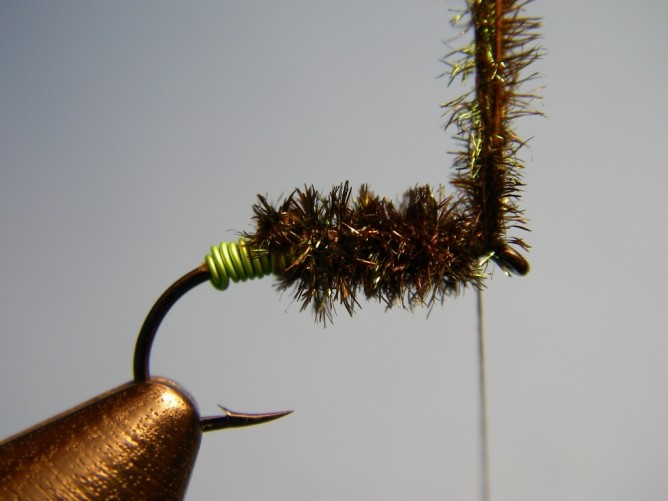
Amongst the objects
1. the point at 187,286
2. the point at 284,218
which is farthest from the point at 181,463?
the point at 284,218

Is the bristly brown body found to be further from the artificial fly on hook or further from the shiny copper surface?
the shiny copper surface

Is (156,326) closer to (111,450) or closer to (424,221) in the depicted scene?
(111,450)

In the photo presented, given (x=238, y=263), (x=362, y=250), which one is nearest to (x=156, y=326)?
(x=238, y=263)

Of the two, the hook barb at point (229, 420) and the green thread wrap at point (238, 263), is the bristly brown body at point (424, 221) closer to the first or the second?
the green thread wrap at point (238, 263)

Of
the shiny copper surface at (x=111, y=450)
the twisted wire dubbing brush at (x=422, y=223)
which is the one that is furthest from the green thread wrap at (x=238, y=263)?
the shiny copper surface at (x=111, y=450)

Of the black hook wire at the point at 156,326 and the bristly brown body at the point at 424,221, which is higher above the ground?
the bristly brown body at the point at 424,221

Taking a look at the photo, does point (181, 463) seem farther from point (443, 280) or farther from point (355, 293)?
point (443, 280)

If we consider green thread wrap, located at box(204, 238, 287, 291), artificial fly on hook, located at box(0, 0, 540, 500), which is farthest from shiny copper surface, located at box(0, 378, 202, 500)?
green thread wrap, located at box(204, 238, 287, 291)
